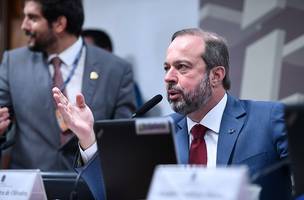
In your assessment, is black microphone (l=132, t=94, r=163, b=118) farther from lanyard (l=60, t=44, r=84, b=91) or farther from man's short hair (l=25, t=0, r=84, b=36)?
man's short hair (l=25, t=0, r=84, b=36)

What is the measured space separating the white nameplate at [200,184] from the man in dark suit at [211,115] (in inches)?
27.6

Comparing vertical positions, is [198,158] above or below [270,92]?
above

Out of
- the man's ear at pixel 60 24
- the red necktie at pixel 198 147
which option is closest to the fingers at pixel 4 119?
the man's ear at pixel 60 24

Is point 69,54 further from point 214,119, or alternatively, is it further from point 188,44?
point 214,119

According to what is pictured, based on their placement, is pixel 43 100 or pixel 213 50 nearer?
pixel 213 50

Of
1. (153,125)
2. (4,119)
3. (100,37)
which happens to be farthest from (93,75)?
(153,125)

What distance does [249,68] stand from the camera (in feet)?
11.5

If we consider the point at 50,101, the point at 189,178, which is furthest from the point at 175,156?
the point at 50,101

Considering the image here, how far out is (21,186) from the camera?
1.70 m

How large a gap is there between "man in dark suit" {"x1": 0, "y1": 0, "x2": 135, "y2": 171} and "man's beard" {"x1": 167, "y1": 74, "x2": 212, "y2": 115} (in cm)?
96

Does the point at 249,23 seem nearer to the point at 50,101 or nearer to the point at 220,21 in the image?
the point at 220,21

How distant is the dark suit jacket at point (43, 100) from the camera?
316 centimetres

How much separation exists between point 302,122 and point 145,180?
0.41m

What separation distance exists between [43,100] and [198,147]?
126cm
